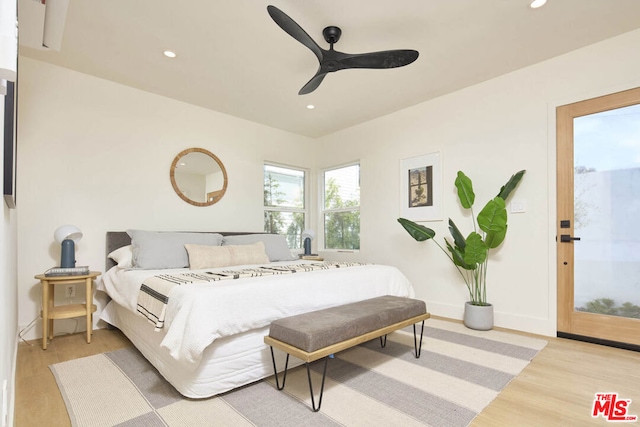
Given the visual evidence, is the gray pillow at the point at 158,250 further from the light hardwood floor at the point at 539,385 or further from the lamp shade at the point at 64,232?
the light hardwood floor at the point at 539,385

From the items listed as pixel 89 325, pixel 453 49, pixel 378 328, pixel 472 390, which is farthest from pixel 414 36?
pixel 89 325

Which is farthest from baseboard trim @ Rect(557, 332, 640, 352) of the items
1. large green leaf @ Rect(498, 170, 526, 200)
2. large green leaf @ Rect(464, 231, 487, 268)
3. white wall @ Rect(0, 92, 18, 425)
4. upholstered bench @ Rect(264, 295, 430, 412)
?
white wall @ Rect(0, 92, 18, 425)

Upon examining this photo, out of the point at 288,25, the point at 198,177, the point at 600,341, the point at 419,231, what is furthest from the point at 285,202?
the point at 600,341

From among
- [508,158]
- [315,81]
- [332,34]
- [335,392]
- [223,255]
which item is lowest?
[335,392]

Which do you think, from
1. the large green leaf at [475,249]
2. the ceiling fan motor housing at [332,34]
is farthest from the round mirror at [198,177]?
the large green leaf at [475,249]

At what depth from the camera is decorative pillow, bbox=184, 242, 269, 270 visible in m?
3.12

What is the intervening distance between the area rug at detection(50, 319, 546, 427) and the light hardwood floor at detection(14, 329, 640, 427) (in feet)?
0.25

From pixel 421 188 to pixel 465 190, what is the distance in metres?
0.71

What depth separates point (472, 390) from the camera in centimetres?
199

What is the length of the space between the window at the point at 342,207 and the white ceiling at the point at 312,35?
1.51 m

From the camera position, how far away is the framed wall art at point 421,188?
387 cm

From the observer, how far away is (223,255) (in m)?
3.27

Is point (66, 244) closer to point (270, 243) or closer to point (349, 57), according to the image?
point (270, 243)

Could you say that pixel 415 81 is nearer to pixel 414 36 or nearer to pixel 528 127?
pixel 414 36
